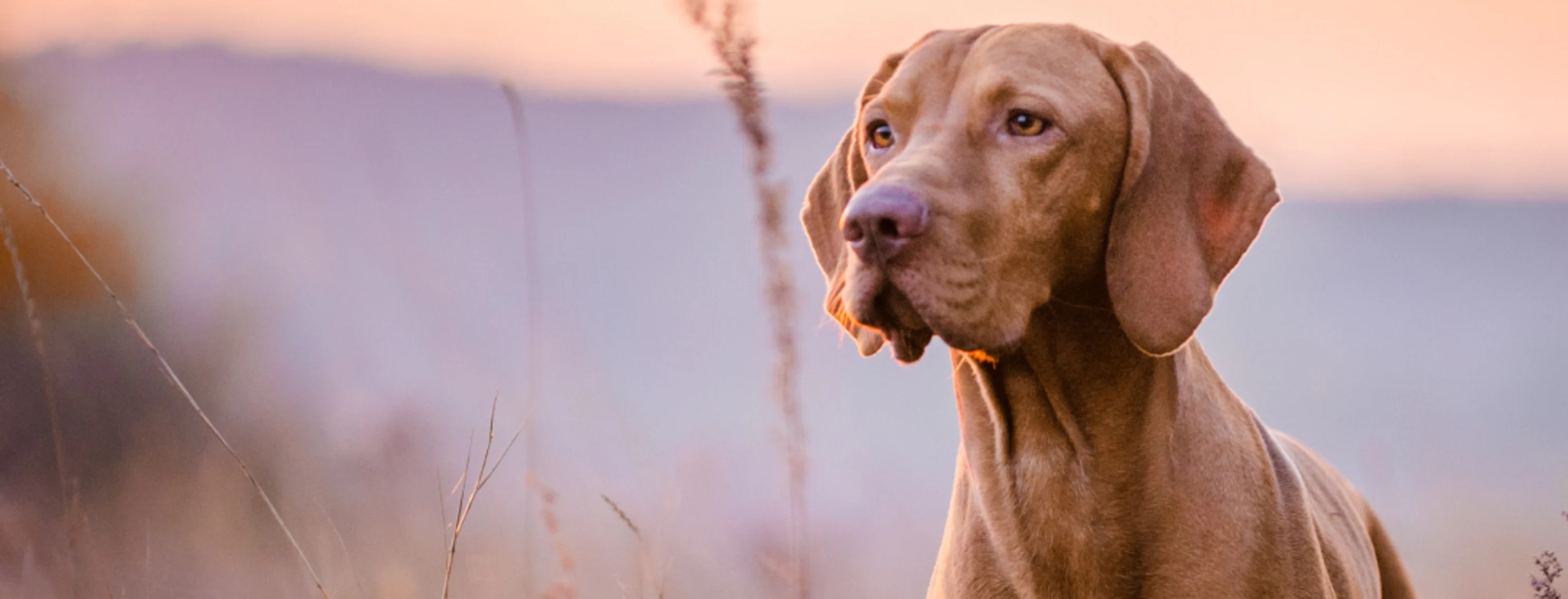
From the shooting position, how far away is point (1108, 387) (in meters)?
2.97

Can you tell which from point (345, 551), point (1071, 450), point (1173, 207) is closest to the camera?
point (1173, 207)

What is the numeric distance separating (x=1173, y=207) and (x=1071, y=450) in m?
0.58

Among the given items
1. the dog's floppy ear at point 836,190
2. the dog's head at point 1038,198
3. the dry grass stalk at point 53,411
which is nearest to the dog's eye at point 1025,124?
the dog's head at point 1038,198

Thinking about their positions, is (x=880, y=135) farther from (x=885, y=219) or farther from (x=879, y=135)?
(x=885, y=219)

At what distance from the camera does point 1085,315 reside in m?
2.96

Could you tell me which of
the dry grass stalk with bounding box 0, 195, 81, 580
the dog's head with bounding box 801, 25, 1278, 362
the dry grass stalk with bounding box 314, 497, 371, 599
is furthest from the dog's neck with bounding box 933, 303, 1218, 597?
the dry grass stalk with bounding box 0, 195, 81, 580

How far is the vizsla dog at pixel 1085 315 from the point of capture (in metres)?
2.76

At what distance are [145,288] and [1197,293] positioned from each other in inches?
172

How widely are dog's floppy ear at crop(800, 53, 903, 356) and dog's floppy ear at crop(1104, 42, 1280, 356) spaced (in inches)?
24.1

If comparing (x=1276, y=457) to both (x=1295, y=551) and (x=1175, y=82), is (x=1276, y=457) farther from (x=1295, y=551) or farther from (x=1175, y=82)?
(x=1175, y=82)

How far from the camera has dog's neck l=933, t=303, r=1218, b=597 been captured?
2949 mm

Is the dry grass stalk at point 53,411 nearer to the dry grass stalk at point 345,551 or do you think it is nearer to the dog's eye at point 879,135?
the dry grass stalk at point 345,551

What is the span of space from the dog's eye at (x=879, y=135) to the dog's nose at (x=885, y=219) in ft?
1.92

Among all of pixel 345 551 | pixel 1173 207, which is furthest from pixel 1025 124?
pixel 345 551
